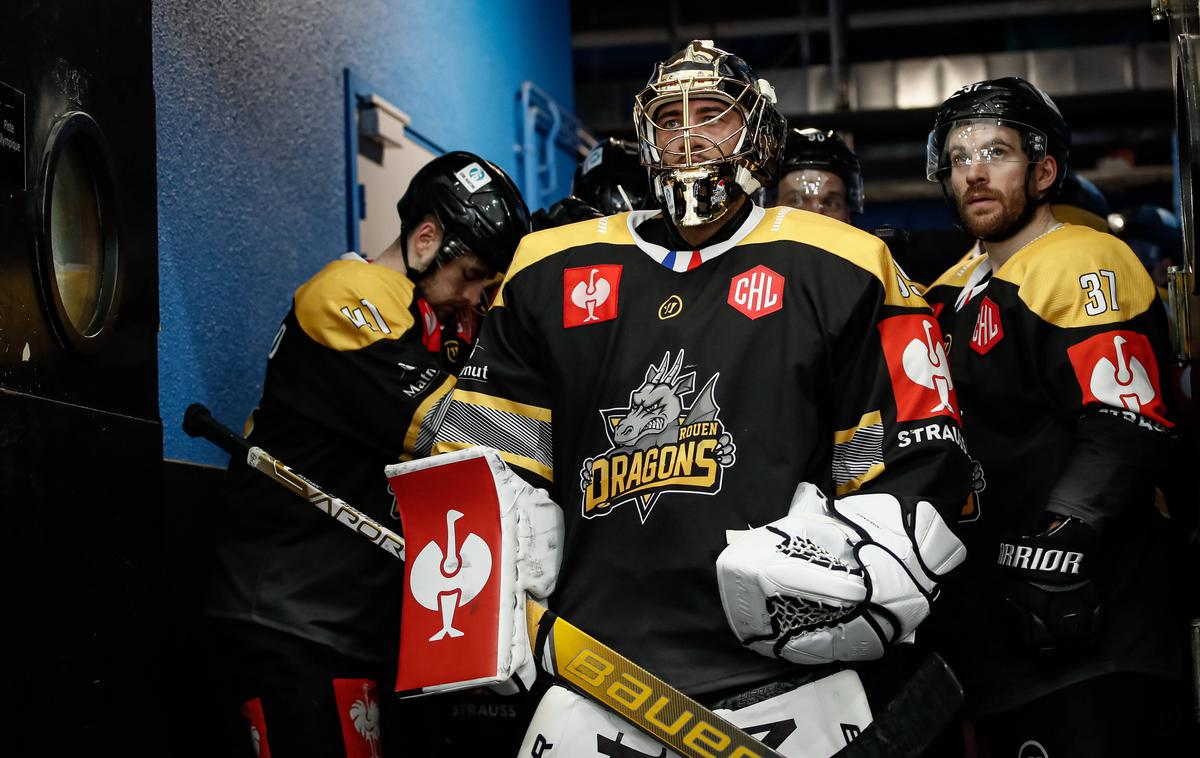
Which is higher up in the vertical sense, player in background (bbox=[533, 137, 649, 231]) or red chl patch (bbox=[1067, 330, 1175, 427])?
player in background (bbox=[533, 137, 649, 231])

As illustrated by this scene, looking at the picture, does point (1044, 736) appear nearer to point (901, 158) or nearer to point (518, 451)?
point (518, 451)

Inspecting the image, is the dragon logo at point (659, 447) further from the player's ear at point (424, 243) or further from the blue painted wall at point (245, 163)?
the blue painted wall at point (245, 163)

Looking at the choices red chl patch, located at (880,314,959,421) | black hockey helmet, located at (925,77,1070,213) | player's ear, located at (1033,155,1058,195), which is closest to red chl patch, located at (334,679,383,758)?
red chl patch, located at (880,314,959,421)

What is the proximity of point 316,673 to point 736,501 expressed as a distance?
4.16ft

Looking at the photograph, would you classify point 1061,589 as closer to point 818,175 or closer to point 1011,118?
point 1011,118

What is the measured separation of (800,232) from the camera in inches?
87.0

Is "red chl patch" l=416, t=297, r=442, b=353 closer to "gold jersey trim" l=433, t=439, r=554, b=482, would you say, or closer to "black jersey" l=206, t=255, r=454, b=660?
"black jersey" l=206, t=255, r=454, b=660

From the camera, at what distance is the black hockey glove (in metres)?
2.38

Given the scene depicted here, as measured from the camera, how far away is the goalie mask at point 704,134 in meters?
2.24

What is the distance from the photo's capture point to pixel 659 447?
2.12 metres

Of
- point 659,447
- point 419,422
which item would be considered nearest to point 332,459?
point 419,422

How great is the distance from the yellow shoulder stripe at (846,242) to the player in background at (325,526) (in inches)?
40.3

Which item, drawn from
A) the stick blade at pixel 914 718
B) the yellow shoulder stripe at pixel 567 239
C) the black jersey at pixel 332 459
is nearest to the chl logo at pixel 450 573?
the yellow shoulder stripe at pixel 567 239

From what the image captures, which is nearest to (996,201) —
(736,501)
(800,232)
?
→ (800,232)
